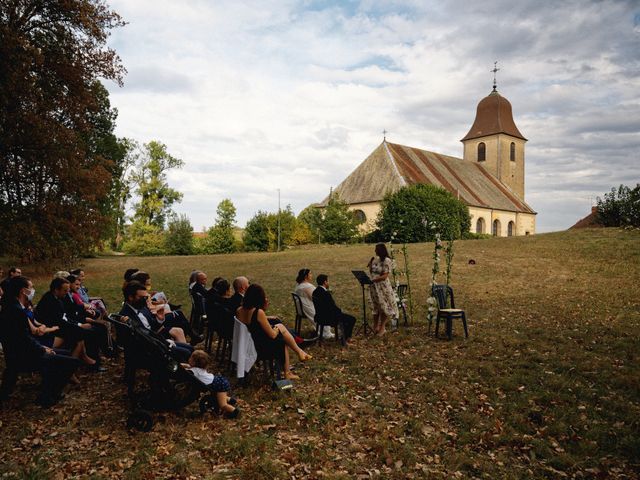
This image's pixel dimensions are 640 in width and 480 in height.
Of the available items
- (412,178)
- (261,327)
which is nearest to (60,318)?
(261,327)

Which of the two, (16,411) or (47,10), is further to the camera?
(47,10)

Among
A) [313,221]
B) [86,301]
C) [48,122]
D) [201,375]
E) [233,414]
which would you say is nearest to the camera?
[201,375]

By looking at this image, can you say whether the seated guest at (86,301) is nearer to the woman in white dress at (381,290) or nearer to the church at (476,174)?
the woman in white dress at (381,290)

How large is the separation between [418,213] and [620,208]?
1474 centimetres

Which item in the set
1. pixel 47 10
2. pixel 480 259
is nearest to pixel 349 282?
pixel 480 259

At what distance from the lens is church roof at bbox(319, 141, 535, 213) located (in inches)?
1817

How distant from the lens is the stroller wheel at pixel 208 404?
5910 millimetres

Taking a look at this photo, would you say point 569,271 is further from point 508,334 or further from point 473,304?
point 508,334

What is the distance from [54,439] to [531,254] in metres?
23.9

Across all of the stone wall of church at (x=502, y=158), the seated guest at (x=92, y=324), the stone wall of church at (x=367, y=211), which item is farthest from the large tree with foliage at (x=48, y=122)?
the stone wall of church at (x=502, y=158)

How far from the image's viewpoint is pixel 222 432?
5473 mm

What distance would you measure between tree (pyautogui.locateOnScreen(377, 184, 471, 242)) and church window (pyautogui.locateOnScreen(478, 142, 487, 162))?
82.8 feet

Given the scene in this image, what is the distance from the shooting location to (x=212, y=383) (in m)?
5.76

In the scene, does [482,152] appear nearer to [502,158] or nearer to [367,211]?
[502,158]
